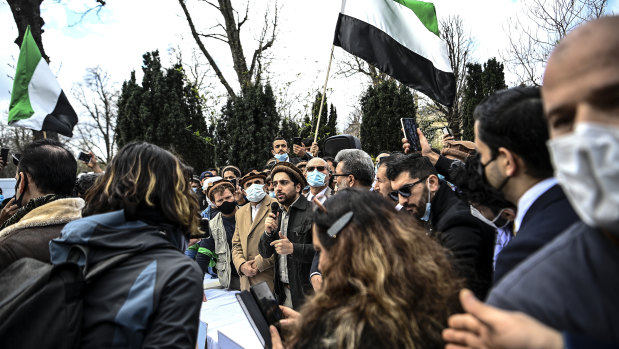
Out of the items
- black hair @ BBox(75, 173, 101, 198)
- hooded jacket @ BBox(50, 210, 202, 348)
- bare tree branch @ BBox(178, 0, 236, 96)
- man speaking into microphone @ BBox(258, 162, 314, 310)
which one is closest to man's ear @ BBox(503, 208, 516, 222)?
hooded jacket @ BBox(50, 210, 202, 348)

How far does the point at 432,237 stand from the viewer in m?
2.07

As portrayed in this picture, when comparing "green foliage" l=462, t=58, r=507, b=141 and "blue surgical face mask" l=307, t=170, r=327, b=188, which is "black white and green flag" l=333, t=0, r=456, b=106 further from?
"green foliage" l=462, t=58, r=507, b=141

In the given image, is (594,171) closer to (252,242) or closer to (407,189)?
(407,189)

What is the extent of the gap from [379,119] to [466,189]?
16.3 meters

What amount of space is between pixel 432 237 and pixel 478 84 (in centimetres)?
2157

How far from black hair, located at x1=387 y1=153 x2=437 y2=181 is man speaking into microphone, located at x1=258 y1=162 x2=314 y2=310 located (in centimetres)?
110

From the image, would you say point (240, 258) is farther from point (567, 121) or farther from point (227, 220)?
point (567, 121)

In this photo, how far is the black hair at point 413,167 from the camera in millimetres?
3195

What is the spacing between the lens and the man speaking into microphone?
3.94 meters

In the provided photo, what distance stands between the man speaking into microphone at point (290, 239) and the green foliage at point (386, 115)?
13694mm

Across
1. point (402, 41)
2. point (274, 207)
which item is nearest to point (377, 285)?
point (274, 207)

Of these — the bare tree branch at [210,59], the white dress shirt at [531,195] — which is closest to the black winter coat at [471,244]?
the white dress shirt at [531,195]

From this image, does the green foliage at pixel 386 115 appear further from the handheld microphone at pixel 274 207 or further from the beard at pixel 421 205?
the beard at pixel 421 205

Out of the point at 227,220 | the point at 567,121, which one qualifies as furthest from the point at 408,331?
the point at 227,220
